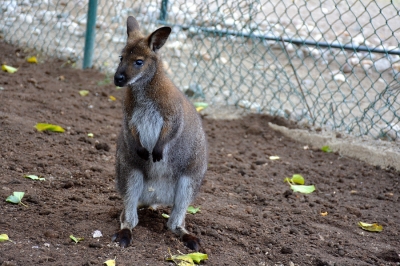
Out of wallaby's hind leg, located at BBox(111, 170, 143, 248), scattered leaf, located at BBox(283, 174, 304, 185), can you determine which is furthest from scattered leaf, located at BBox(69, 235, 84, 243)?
scattered leaf, located at BBox(283, 174, 304, 185)

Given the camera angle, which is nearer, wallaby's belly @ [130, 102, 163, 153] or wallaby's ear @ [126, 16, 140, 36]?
wallaby's belly @ [130, 102, 163, 153]

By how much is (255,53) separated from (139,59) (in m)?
3.20

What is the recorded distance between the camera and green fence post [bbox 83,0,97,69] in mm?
Answer: 7199

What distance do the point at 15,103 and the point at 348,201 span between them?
331 centimetres

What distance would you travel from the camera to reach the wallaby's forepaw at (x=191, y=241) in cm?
365

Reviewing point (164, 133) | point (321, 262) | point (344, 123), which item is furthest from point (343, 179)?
point (164, 133)

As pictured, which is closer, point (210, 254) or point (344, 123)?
point (210, 254)

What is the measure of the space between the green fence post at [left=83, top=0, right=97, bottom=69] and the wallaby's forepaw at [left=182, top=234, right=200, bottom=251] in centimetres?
419

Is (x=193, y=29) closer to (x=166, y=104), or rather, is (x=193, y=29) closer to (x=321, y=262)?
(x=166, y=104)

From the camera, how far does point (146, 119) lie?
3729 millimetres

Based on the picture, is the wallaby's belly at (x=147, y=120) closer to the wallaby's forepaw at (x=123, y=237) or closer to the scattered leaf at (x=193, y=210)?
the wallaby's forepaw at (x=123, y=237)

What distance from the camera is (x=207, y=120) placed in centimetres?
645

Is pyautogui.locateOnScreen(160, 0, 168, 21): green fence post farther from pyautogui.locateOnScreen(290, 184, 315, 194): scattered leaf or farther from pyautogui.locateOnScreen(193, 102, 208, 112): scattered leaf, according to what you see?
pyautogui.locateOnScreen(290, 184, 315, 194): scattered leaf

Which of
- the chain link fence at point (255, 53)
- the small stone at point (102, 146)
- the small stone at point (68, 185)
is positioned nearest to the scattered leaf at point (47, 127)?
the small stone at point (102, 146)
